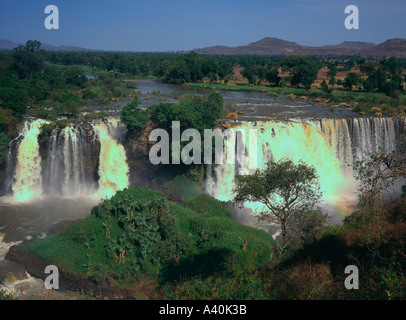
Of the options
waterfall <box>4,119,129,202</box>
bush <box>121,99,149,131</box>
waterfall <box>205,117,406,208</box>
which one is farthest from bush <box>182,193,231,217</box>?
bush <box>121,99,149,131</box>

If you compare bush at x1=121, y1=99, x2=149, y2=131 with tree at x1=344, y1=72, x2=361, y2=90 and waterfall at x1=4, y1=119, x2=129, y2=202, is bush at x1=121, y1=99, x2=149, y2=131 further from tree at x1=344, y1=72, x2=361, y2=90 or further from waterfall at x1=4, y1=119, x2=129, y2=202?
tree at x1=344, y1=72, x2=361, y2=90

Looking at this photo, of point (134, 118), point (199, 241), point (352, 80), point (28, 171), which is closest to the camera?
point (199, 241)

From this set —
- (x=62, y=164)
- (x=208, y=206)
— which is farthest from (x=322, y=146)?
(x=62, y=164)

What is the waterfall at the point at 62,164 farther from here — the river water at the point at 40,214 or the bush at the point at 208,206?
the bush at the point at 208,206

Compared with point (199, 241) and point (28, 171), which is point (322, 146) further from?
point (28, 171)

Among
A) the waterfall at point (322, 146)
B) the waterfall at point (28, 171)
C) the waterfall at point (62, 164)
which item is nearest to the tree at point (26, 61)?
the waterfall at point (62, 164)
